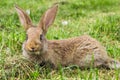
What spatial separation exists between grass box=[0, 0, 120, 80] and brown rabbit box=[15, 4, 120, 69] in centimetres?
15

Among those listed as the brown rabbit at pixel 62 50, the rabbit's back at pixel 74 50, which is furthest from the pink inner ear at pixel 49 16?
the rabbit's back at pixel 74 50

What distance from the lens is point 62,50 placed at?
23.0 ft

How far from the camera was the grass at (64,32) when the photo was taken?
6.33 m

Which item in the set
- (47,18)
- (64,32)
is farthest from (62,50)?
(64,32)

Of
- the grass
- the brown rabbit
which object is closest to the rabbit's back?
the brown rabbit

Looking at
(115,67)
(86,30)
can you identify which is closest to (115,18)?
(86,30)

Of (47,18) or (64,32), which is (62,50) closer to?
(47,18)

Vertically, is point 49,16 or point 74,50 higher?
point 49,16

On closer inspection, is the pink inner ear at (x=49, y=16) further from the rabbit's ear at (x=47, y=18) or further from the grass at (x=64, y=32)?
the grass at (x=64, y=32)

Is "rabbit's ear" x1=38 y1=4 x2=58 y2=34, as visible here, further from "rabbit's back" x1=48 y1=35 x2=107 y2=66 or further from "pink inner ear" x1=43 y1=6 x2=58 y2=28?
"rabbit's back" x1=48 y1=35 x2=107 y2=66

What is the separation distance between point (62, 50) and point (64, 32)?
1.65 m

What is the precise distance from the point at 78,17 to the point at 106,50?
314 centimetres

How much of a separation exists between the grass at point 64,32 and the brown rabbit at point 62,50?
0.15 metres

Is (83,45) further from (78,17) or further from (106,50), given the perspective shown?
(78,17)
